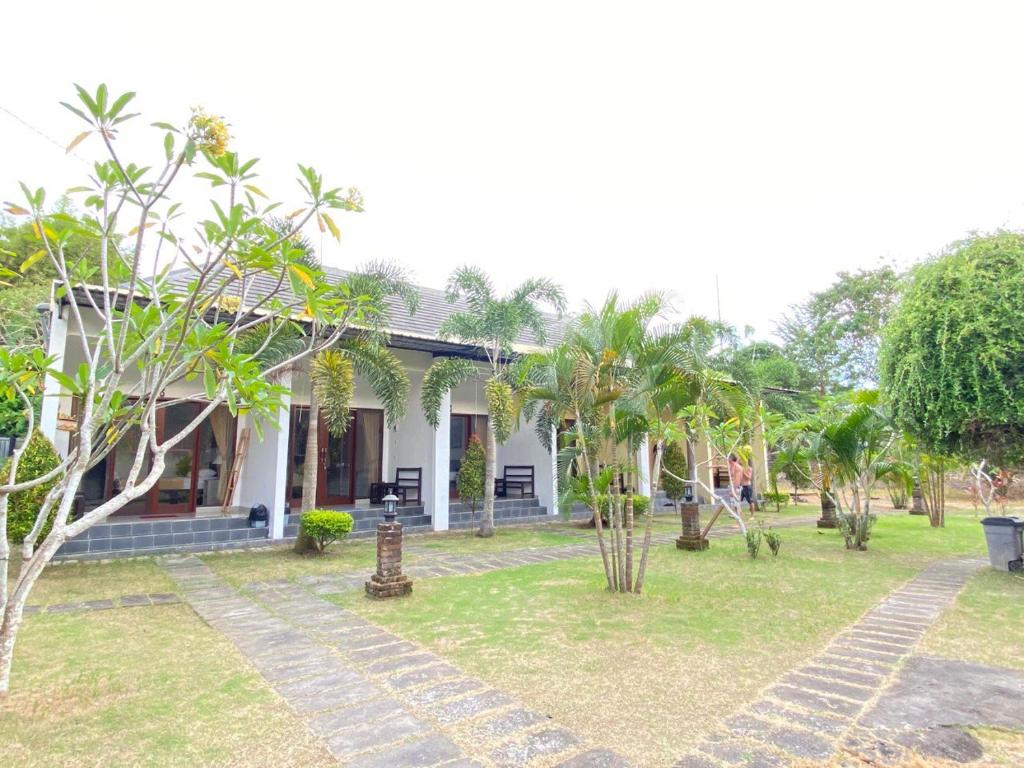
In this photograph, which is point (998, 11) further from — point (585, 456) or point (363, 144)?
point (363, 144)

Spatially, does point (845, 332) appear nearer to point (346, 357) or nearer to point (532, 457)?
point (532, 457)

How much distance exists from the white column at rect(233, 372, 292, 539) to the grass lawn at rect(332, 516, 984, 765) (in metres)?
4.51

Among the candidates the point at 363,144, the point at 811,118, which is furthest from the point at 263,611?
the point at 811,118

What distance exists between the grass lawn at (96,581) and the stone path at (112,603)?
0.16 meters

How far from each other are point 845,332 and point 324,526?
29.8 meters

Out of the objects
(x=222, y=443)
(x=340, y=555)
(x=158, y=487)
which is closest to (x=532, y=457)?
(x=340, y=555)

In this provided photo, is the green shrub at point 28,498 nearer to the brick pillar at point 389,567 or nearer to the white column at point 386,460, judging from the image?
the brick pillar at point 389,567

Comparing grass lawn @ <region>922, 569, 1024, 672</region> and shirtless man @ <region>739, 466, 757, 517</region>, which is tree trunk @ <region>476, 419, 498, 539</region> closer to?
grass lawn @ <region>922, 569, 1024, 672</region>

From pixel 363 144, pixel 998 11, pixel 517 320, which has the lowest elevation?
pixel 517 320

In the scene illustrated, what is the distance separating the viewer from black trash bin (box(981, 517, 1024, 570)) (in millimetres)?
7977

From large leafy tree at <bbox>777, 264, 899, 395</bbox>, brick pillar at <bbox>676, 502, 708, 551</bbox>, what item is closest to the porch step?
brick pillar at <bbox>676, 502, 708, 551</bbox>

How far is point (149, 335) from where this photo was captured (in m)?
3.74

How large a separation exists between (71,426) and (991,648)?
11160mm

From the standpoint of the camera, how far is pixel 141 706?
3531 mm
